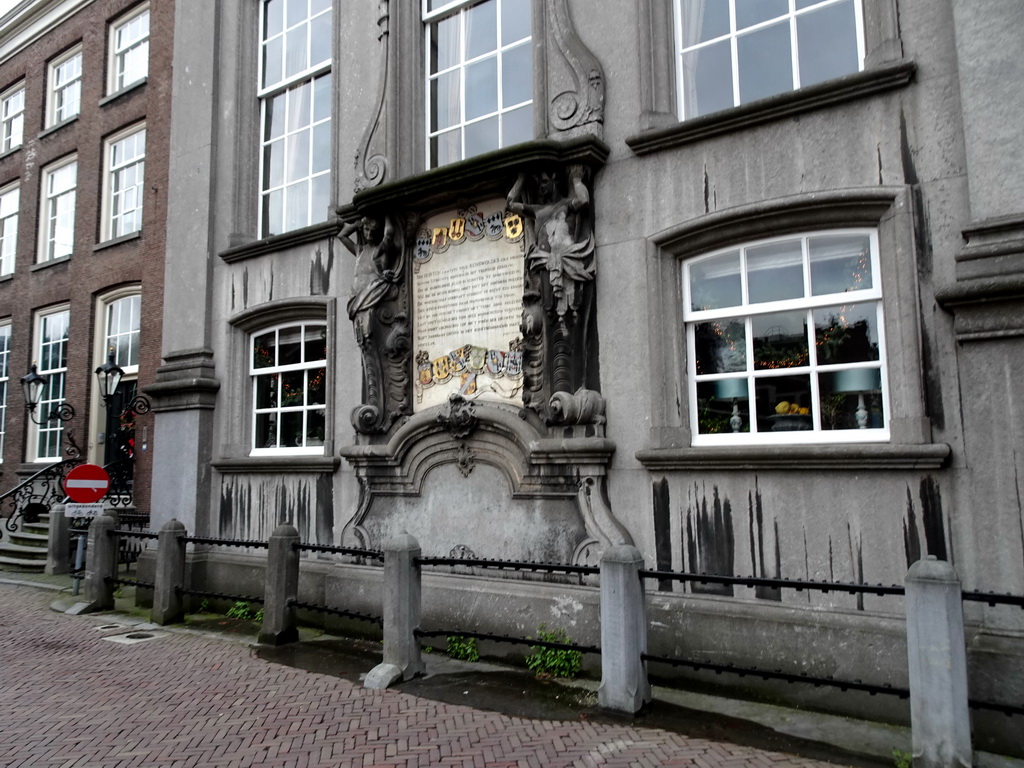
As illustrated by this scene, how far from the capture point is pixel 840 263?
21.8 ft

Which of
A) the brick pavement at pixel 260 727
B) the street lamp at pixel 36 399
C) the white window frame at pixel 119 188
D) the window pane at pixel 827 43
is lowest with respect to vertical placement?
the brick pavement at pixel 260 727

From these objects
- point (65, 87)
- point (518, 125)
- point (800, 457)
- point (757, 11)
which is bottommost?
point (800, 457)

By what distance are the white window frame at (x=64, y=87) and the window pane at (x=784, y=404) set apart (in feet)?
61.4

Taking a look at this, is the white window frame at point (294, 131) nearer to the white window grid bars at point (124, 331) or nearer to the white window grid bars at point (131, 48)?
the white window grid bars at point (124, 331)

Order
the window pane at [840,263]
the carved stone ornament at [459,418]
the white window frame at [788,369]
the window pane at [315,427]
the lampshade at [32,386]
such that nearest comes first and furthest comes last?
1. the white window frame at [788,369]
2. the window pane at [840,263]
3. the carved stone ornament at [459,418]
4. the window pane at [315,427]
5. the lampshade at [32,386]

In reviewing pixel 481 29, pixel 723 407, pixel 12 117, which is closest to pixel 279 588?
pixel 723 407

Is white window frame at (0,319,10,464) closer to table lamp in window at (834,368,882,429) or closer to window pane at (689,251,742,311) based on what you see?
window pane at (689,251,742,311)

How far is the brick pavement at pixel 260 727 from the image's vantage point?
5.23 m

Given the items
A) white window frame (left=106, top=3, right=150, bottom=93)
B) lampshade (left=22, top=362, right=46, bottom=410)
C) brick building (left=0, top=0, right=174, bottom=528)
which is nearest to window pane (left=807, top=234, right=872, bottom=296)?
brick building (left=0, top=0, right=174, bottom=528)

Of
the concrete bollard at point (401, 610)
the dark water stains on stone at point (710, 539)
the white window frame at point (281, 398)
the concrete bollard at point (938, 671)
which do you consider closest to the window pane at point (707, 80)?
the dark water stains on stone at point (710, 539)

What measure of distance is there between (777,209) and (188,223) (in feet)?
30.6

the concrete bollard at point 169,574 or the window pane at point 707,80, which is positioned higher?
the window pane at point 707,80

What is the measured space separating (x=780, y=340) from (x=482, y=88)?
4.89 m

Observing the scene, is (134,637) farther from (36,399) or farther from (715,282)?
(36,399)
